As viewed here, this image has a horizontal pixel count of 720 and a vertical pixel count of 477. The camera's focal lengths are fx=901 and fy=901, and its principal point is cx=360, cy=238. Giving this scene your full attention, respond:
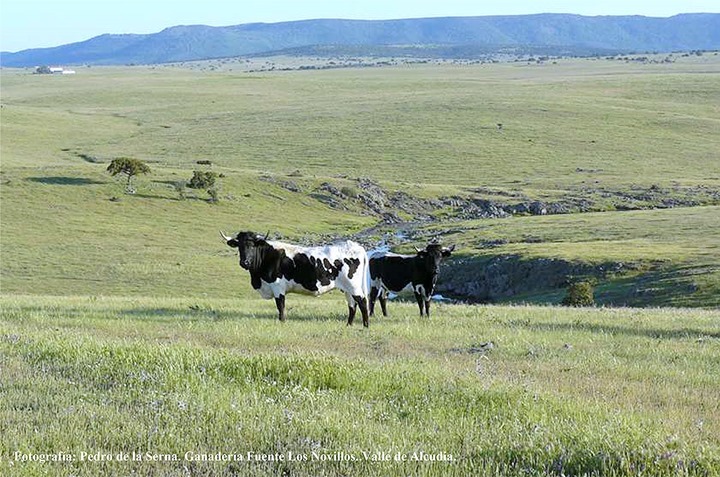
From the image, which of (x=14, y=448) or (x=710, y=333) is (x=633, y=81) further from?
(x=14, y=448)

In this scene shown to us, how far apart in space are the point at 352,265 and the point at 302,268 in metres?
1.11

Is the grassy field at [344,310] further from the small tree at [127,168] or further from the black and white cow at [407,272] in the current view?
the small tree at [127,168]

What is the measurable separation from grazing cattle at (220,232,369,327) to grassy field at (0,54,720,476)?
85cm

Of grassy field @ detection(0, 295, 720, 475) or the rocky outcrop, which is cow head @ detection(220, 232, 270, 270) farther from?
the rocky outcrop

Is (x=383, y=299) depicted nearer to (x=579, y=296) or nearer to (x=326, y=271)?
(x=326, y=271)

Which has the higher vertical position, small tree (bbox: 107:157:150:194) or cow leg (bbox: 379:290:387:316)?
cow leg (bbox: 379:290:387:316)

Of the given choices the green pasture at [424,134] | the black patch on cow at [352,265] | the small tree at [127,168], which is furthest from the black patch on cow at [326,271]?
the green pasture at [424,134]

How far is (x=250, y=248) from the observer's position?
19.9 meters

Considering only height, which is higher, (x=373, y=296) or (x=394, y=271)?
(x=394, y=271)

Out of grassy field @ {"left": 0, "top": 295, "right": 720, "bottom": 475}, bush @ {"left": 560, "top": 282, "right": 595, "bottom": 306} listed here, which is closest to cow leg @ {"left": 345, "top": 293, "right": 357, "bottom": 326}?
grassy field @ {"left": 0, "top": 295, "right": 720, "bottom": 475}

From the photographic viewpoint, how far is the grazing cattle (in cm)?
1980

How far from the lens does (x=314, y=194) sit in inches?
3150

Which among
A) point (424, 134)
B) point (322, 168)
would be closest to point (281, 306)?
point (322, 168)

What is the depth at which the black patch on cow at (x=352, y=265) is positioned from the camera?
19859mm
